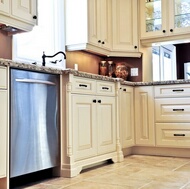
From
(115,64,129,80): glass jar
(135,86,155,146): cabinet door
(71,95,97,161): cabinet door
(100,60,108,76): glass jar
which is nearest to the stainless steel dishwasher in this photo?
(71,95,97,161): cabinet door

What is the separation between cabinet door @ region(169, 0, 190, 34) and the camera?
433cm

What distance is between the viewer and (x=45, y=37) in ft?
12.2

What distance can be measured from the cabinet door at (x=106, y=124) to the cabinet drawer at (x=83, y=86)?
0.53 ft

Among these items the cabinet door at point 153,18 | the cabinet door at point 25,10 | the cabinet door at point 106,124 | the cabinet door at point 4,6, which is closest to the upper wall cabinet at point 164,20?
the cabinet door at point 153,18

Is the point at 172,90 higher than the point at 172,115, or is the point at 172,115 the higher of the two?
the point at 172,90

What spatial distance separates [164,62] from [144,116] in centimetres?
259

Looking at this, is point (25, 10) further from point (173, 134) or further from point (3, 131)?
point (173, 134)

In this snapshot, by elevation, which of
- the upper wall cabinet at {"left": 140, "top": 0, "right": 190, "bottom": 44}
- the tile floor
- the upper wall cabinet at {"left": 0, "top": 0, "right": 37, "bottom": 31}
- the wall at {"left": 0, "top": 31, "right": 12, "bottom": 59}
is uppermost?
the upper wall cabinet at {"left": 140, "top": 0, "right": 190, "bottom": 44}

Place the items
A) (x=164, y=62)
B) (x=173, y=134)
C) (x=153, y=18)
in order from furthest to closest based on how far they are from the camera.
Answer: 1. (x=164, y=62)
2. (x=153, y=18)
3. (x=173, y=134)

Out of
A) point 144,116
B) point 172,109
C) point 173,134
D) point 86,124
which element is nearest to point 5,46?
point 86,124

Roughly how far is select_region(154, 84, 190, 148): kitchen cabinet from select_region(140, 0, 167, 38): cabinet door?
89 cm

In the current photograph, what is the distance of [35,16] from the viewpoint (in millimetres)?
3004

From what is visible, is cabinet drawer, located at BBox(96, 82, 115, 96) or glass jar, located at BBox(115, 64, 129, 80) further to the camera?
glass jar, located at BBox(115, 64, 129, 80)

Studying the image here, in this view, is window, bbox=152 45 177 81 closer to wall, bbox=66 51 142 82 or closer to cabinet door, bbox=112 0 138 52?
wall, bbox=66 51 142 82
